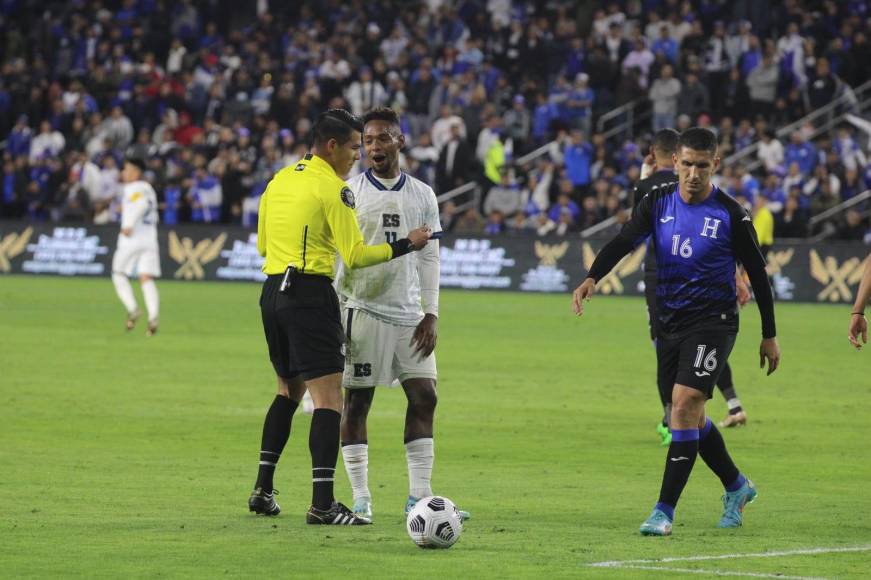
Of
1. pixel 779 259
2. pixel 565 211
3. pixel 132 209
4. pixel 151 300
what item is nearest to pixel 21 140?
pixel 565 211

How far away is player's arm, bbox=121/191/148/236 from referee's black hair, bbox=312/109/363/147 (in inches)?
597

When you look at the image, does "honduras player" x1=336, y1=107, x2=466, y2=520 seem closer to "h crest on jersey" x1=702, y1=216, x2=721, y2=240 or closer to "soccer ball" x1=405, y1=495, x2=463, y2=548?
"soccer ball" x1=405, y1=495, x2=463, y2=548

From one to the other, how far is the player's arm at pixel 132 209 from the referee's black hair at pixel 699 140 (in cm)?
1599

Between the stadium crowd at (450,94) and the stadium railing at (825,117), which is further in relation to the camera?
the stadium crowd at (450,94)

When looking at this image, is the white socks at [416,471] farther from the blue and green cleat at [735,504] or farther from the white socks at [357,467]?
the blue and green cleat at [735,504]

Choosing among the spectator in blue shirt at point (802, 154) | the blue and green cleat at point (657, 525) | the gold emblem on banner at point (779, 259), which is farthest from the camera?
the spectator in blue shirt at point (802, 154)

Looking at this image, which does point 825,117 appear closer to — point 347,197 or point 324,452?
point 347,197

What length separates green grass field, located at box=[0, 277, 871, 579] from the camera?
7945 millimetres

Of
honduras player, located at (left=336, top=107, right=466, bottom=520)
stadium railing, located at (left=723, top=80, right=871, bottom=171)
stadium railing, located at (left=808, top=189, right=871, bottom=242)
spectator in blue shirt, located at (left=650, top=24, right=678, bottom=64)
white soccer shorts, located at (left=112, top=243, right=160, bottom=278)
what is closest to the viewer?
honduras player, located at (left=336, top=107, right=466, bottom=520)

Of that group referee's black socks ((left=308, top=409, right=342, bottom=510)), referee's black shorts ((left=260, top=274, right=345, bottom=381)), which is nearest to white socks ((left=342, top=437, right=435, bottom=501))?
referee's black socks ((left=308, top=409, right=342, bottom=510))

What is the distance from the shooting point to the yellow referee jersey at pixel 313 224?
8.78m

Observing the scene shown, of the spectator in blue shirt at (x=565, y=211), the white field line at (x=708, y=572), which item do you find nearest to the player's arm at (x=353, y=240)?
the white field line at (x=708, y=572)

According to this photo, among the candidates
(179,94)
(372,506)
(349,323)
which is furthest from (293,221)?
(179,94)

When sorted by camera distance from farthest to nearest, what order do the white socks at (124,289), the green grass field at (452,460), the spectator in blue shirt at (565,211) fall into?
the spectator in blue shirt at (565,211) < the white socks at (124,289) < the green grass field at (452,460)
